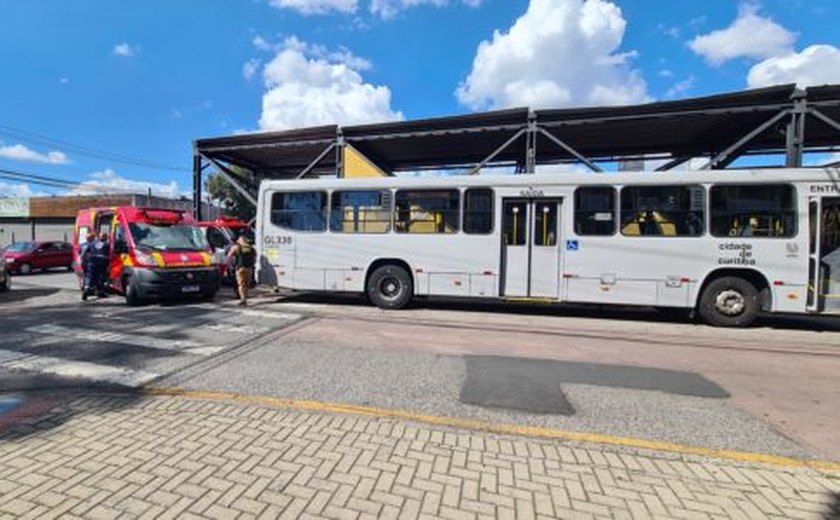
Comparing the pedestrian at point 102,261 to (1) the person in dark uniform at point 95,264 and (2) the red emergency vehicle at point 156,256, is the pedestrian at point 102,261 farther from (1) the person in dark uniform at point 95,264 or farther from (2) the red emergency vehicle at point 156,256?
(2) the red emergency vehicle at point 156,256

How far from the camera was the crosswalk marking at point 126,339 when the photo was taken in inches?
280

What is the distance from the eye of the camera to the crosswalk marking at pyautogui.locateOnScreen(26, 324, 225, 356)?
7107 millimetres

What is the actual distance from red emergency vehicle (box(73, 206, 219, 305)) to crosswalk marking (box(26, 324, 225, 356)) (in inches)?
102

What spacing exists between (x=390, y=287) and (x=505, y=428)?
738cm

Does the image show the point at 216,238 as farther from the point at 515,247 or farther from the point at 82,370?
the point at 82,370

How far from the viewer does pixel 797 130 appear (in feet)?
43.5

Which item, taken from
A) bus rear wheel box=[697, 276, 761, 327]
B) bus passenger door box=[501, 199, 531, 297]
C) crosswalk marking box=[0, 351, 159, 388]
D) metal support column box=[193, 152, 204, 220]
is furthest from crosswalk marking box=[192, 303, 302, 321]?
Result: metal support column box=[193, 152, 204, 220]

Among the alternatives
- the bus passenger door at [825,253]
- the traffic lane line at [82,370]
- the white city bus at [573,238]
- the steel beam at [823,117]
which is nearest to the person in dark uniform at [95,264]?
the white city bus at [573,238]

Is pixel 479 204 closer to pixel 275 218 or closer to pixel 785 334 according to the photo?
pixel 275 218

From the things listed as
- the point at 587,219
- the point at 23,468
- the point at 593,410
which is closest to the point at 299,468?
the point at 23,468

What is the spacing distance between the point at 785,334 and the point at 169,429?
1011 cm

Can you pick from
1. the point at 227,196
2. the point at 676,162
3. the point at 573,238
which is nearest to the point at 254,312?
the point at 573,238

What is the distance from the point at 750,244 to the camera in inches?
374

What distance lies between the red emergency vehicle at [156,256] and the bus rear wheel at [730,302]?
35.7 feet
